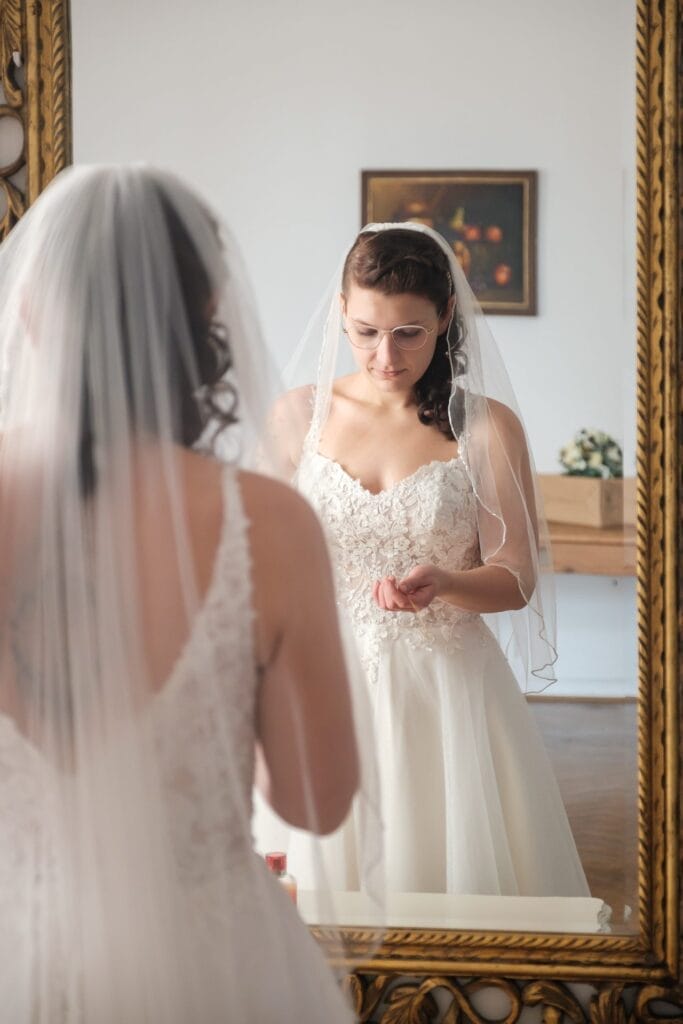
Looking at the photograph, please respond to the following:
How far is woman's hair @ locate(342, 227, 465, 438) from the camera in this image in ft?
5.93

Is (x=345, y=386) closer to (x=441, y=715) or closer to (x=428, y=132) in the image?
(x=428, y=132)

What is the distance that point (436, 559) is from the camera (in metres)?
1.88

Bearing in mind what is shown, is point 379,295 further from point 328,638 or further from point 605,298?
point 328,638

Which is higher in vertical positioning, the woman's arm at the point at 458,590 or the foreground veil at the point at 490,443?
the foreground veil at the point at 490,443

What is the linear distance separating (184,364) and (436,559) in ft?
2.81

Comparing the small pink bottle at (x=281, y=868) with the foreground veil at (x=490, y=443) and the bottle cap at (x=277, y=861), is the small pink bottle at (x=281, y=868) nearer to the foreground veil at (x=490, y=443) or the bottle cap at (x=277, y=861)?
the bottle cap at (x=277, y=861)

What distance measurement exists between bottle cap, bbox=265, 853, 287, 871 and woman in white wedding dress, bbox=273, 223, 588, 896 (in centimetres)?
24

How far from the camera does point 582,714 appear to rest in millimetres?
1851

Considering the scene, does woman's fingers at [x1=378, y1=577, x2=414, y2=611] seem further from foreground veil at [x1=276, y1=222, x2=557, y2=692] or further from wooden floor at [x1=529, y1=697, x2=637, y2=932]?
wooden floor at [x1=529, y1=697, x2=637, y2=932]

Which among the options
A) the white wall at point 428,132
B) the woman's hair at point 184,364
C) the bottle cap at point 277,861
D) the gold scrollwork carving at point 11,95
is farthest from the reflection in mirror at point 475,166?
the woman's hair at point 184,364

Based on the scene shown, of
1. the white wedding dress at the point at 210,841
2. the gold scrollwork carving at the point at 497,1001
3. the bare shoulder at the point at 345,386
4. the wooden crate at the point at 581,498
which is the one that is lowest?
the gold scrollwork carving at the point at 497,1001

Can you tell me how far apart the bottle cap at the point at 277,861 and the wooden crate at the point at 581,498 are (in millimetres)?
669

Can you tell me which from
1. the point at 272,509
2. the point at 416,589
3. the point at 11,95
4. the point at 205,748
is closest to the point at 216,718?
the point at 205,748

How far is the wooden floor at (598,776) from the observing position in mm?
1850
